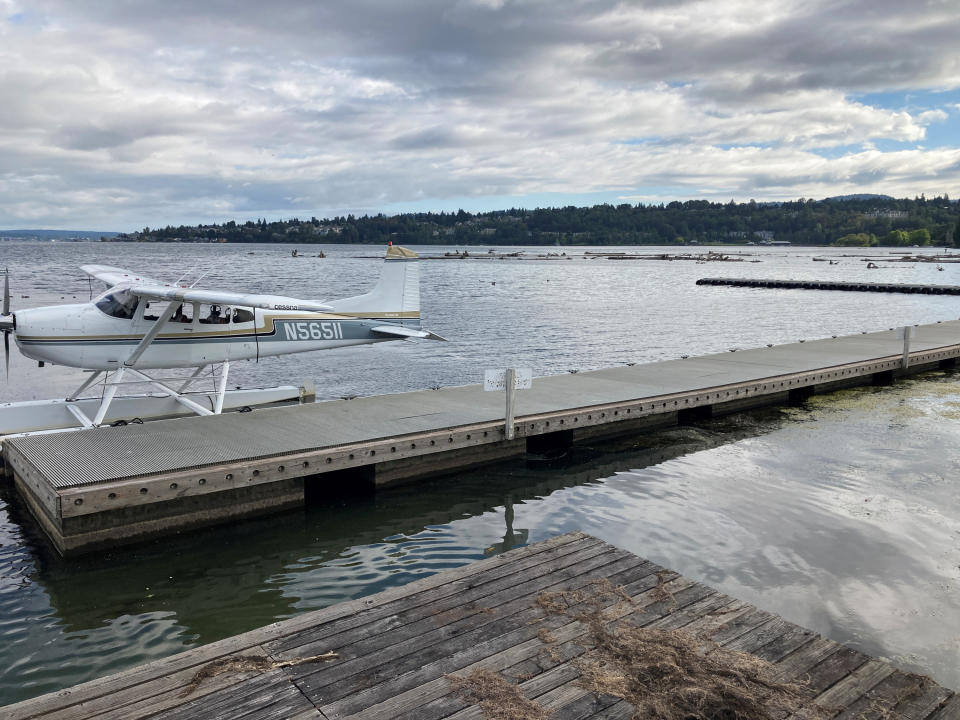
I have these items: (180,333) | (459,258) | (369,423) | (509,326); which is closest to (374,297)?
(180,333)

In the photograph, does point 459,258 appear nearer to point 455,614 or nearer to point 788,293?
point 788,293

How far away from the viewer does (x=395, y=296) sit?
1348cm

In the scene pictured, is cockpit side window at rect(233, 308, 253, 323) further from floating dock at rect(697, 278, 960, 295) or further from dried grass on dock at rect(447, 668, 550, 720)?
floating dock at rect(697, 278, 960, 295)

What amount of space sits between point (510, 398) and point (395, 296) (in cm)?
488

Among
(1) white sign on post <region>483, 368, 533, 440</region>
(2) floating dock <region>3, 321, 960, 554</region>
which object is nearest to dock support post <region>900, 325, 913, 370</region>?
(2) floating dock <region>3, 321, 960, 554</region>

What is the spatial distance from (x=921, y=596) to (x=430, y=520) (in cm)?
472

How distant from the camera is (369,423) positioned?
9469mm

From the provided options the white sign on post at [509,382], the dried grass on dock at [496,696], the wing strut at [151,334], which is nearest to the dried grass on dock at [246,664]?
the dried grass on dock at [496,696]

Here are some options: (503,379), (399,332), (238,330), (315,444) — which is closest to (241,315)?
(238,330)

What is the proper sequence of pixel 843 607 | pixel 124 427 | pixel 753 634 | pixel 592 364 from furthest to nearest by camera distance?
pixel 592 364 < pixel 124 427 < pixel 843 607 < pixel 753 634

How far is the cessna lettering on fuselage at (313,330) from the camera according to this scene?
12.1m

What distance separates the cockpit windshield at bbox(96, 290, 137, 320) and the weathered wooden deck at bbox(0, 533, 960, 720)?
7.71 m

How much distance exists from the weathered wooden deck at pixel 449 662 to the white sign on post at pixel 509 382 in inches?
157

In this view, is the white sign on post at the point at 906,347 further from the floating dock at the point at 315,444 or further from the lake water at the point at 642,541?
the floating dock at the point at 315,444
